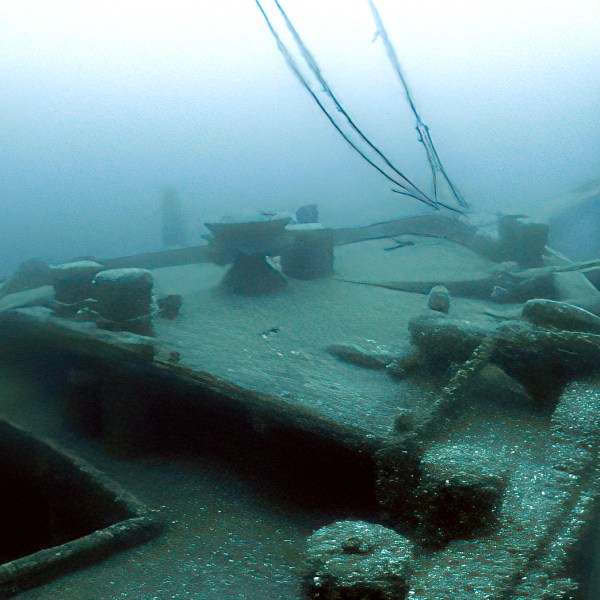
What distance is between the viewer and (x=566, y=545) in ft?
Result: 6.45

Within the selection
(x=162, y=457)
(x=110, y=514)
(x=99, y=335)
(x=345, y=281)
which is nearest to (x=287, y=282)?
(x=345, y=281)

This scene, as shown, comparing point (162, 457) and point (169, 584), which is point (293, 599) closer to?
point (169, 584)

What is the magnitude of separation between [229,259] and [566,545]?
16.9 feet

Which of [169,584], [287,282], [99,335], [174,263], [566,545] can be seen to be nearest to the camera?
[566,545]

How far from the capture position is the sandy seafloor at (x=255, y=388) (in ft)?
7.20

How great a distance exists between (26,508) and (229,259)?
12.3 feet

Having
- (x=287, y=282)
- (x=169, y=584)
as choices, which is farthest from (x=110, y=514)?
(x=287, y=282)

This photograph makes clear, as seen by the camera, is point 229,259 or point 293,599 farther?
point 229,259

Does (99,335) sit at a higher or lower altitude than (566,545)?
higher

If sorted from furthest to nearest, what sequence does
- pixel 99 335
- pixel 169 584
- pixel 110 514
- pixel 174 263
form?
1. pixel 174 263
2. pixel 99 335
3. pixel 110 514
4. pixel 169 584

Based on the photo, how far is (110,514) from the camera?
2.77 m

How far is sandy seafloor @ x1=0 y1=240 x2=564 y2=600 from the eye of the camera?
219 centimetres

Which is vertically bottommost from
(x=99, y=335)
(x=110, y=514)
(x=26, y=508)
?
(x=26, y=508)

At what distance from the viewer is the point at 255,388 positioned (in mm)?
3223
